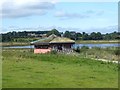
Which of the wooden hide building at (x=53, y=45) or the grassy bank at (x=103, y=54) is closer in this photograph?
the grassy bank at (x=103, y=54)

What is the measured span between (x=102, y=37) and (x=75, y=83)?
10822 centimetres

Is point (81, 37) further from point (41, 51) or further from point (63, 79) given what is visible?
point (63, 79)

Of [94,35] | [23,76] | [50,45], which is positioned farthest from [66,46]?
[94,35]

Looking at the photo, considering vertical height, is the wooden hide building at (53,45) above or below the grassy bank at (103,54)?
above

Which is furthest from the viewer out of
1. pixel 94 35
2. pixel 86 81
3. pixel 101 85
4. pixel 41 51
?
pixel 94 35

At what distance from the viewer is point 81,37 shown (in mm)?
122562

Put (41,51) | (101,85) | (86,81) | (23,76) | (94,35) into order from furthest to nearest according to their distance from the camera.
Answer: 1. (94,35)
2. (41,51)
3. (23,76)
4. (86,81)
5. (101,85)

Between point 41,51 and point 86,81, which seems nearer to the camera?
point 86,81

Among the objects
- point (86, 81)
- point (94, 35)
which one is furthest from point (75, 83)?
point (94, 35)

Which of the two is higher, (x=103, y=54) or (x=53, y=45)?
(x=53, y=45)

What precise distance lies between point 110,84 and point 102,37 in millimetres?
108292

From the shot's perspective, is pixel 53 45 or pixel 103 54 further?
pixel 53 45

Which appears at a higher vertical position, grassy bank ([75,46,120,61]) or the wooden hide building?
the wooden hide building

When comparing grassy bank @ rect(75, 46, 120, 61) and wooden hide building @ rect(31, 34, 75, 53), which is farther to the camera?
wooden hide building @ rect(31, 34, 75, 53)
